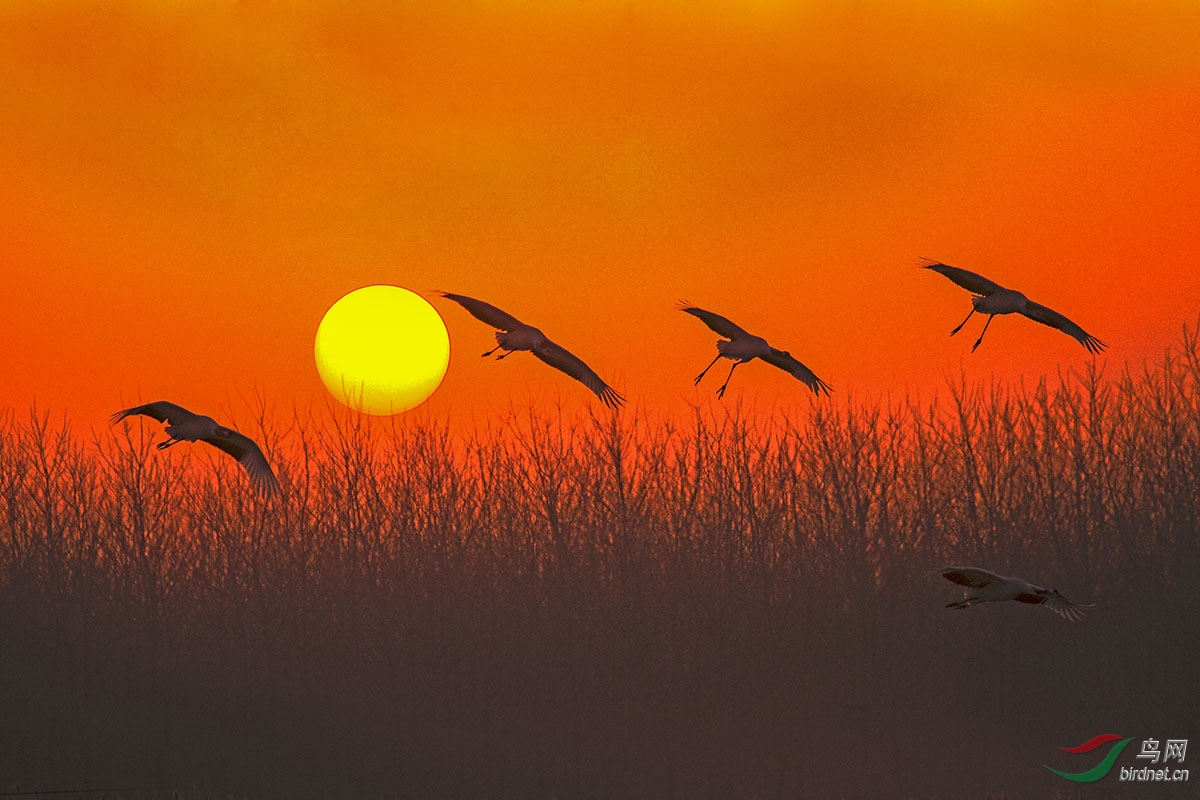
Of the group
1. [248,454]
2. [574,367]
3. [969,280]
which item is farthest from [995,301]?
[248,454]

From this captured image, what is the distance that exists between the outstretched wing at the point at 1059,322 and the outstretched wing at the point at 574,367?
13.7ft

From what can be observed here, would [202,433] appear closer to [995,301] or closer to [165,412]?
[165,412]

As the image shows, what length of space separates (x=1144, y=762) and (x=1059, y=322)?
27.9 ft

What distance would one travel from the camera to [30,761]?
21047 mm

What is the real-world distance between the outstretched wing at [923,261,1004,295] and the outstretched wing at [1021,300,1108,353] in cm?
50

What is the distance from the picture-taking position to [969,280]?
13594mm

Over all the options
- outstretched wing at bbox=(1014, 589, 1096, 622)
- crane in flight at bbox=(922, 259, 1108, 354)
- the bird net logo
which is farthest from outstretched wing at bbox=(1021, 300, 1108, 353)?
the bird net logo

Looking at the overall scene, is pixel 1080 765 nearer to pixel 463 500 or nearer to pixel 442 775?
pixel 442 775

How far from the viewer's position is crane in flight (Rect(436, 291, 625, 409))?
13.6 m

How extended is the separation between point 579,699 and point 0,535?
451 inches

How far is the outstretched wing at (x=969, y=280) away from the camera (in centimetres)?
1323

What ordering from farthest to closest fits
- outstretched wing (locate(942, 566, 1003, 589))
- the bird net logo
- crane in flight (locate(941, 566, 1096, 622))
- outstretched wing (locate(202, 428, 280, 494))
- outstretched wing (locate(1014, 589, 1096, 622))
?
the bird net logo < outstretched wing (locate(202, 428, 280, 494)) < outstretched wing (locate(1014, 589, 1096, 622)) < crane in flight (locate(941, 566, 1096, 622)) < outstretched wing (locate(942, 566, 1003, 589))

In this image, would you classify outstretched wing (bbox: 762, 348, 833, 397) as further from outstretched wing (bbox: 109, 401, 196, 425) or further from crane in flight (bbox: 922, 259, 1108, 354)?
outstretched wing (bbox: 109, 401, 196, 425)

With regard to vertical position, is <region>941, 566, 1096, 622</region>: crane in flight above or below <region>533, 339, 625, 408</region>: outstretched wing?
below
